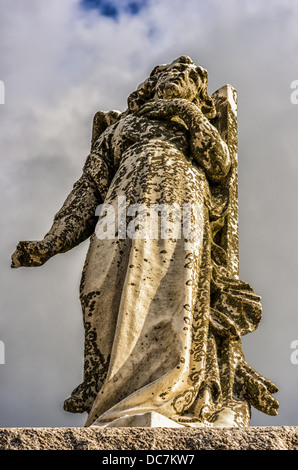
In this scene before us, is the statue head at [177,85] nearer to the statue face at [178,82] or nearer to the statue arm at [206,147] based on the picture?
the statue face at [178,82]

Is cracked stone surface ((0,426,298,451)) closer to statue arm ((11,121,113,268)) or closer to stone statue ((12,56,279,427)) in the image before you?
stone statue ((12,56,279,427))

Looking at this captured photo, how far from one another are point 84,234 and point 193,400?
5.28 feet

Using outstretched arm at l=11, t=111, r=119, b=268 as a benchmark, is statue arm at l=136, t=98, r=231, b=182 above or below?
above

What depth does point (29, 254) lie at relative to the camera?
5.35 meters

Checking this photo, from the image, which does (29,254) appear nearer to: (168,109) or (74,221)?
(74,221)

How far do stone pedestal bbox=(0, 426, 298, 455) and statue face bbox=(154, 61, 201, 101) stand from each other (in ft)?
10.7

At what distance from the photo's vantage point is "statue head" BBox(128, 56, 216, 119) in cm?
617

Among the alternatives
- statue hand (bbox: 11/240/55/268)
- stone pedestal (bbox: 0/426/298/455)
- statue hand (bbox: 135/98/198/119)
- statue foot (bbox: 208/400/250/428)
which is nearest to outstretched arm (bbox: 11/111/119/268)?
statue hand (bbox: 11/240/55/268)

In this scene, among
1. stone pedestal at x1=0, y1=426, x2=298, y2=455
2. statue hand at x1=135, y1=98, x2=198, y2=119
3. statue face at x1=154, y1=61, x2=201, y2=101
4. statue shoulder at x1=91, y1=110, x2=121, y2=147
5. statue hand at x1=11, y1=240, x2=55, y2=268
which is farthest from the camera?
statue shoulder at x1=91, y1=110, x2=121, y2=147

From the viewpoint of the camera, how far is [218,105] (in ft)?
22.4

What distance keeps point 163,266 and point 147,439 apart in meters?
1.65

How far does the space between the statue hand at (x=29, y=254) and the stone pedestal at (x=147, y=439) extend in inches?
82.1
